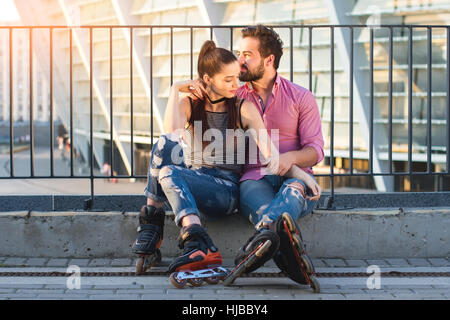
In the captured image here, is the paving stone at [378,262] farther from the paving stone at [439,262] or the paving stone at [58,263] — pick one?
the paving stone at [58,263]

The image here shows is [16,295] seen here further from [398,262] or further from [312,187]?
[398,262]

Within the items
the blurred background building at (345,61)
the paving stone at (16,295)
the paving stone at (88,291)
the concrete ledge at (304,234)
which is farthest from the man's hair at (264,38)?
the blurred background building at (345,61)

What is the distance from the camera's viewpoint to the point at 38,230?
4.59 metres

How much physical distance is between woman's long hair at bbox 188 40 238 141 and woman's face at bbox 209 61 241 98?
22 mm

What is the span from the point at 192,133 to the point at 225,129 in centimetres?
19

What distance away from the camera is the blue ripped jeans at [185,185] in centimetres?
389

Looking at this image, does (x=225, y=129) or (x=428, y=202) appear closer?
(x=225, y=129)

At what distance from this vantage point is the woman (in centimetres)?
399

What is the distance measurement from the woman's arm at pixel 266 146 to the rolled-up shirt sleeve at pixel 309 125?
214mm

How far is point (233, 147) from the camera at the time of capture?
13.8 ft

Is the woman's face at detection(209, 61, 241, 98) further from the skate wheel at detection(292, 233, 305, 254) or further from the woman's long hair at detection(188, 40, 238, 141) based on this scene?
the skate wheel at detection(292, 233, 305, 254)

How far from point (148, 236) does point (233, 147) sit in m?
0.69
